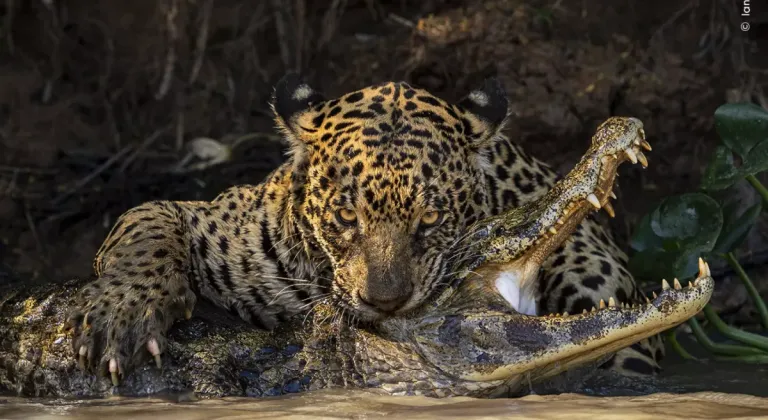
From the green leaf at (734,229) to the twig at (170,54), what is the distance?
5.30m

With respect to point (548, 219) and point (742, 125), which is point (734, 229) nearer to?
point (742, 125)

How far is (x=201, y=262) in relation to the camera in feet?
22.6

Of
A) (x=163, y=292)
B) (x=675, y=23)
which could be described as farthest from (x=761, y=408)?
(x=675, y=23)

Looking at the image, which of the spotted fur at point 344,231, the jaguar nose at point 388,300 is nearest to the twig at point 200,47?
the spotted fur at point 344,231

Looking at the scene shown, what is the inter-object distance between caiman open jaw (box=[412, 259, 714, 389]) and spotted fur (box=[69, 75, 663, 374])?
30cm

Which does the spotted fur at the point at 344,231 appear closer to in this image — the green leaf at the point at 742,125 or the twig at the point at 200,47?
the green leaf at the point at 742,125

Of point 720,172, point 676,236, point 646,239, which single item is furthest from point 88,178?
point 720,172

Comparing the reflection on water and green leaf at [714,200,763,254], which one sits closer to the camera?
the reflection on water

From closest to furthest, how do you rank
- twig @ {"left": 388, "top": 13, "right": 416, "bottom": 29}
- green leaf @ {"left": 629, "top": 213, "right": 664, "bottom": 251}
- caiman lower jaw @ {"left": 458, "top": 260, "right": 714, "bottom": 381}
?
caiman lower jaw @ {"left": 458, "top": 260, "right": 714, "bottom": 381} → green leaf @ {"left": 629, "top": 213, "right": 664, "bottom": 251} → twig @ {"left": 388, "top": 13, "right": 416, "bottom": 29}

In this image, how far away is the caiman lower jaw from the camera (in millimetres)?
4840

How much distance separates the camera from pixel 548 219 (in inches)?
211

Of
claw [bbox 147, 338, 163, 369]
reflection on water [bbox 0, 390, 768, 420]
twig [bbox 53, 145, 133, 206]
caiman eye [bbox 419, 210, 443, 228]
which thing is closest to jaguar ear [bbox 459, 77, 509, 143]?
caiman eye [bbox 419, 210, 443, 228]

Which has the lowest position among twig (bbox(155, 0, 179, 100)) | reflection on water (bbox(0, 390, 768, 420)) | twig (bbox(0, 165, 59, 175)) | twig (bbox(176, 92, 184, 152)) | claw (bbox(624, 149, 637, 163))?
reflection on water (bbox(0, 390, 768, 420))

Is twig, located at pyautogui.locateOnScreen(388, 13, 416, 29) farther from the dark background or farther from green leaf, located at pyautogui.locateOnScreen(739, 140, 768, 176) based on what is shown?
green leaf, located at pyautogui.locateOnScreen(739, 140, 768, 176)
